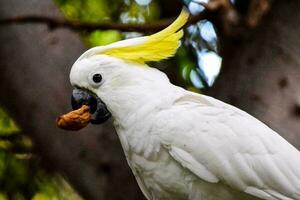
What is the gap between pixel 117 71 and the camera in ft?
7.95

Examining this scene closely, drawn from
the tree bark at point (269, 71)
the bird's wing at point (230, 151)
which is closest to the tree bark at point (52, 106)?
the tree bark at point (269, 71)

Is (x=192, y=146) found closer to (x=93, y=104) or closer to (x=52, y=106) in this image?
(x=93, y=104)

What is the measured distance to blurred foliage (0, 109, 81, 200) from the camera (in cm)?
338

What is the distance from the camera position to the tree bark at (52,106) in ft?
9.42

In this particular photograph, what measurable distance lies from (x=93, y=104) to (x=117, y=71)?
4.4 inches

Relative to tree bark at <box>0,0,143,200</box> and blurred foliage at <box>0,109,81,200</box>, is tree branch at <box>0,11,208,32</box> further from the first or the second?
blurred foliage at <box>0,109,81,200</box>

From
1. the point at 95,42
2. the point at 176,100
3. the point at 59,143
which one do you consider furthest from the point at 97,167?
the point at 95,42

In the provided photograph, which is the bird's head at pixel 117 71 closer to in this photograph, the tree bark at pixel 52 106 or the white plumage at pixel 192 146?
the white plumage at pixel 192 146

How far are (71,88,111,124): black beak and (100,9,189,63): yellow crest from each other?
13 cm

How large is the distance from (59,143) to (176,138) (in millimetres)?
709

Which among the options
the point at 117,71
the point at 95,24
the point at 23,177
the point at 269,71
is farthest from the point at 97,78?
the point at 23,177

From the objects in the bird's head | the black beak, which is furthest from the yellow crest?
the black beak

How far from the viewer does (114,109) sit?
2398mm

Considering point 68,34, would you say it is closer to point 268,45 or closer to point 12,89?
point 12,89
